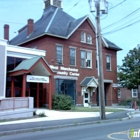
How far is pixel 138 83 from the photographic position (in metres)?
31.0

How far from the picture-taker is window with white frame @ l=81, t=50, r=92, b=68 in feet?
103

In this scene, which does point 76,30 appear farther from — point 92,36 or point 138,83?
point 138,83

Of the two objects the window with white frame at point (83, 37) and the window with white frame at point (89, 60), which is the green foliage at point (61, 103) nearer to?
the window with white frame at point (89, 60)

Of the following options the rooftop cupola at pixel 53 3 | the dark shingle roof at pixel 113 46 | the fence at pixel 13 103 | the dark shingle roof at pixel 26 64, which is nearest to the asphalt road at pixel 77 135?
the fence at pixel 13 103

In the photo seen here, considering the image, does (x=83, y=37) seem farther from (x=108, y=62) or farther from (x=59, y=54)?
(x=108, y=62)

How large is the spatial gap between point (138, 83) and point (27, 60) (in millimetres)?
14636

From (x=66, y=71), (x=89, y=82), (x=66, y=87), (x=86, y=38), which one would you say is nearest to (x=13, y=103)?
(x=66, y=87)

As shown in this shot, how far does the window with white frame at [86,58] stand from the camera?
31.2 meters

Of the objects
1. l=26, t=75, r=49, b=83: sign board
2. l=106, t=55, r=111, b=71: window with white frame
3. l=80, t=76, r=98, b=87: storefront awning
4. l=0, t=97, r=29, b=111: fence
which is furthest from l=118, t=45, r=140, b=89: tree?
l=0, t=97, r=29, b=111: fence

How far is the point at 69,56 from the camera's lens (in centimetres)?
2980

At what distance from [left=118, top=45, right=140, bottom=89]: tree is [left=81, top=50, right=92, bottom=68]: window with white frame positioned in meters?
4.30

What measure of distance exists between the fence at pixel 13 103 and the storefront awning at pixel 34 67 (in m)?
3.26

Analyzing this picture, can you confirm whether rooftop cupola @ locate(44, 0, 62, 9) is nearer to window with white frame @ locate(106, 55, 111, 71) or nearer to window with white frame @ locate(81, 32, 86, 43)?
window with white frame @ locate(81, 32, 86, 43)

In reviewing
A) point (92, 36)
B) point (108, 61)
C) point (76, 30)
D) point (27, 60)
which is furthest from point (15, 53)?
point (108, 61)
